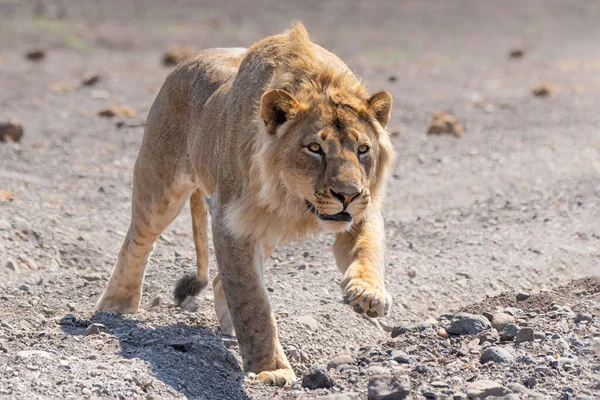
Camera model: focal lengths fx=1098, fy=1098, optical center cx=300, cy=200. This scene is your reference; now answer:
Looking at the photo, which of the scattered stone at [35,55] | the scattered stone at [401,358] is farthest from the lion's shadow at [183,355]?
the scattered stone at [35,55]

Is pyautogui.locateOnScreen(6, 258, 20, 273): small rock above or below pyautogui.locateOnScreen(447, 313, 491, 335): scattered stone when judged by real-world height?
below

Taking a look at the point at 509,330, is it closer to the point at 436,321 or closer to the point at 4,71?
the point at 436,321

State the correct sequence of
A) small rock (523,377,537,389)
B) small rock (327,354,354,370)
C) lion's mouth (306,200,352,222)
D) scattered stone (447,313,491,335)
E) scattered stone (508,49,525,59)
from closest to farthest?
small rock (523,377,537,389), lion's mouth (306,200,352,222), small rock (327,354,354,370), scattered stone (447,313,491,335), scattered stone (508,49,525,59)

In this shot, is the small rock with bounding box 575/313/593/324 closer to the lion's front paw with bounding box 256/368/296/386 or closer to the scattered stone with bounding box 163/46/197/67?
the lion's front paw with bounding box 256/368/296/386

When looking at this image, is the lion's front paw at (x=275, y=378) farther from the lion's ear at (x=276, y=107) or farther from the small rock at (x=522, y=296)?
the small rock at (x=522, y=296)

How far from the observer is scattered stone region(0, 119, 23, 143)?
455 inches

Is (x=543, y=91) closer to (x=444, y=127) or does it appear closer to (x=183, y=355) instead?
(x=444, y=127)

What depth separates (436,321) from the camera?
5930mm

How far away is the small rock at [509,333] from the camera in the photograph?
218 inches

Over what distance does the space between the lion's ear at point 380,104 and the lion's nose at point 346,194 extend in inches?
22.0

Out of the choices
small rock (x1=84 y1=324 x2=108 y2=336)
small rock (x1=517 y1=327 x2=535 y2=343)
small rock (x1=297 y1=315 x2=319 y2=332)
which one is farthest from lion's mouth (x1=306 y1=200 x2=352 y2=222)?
small rock (x1=84 y1=324 x2=108 y2=336)

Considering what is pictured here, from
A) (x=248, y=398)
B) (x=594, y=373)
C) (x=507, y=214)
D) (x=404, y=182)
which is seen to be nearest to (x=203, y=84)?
(x=248, y=398)

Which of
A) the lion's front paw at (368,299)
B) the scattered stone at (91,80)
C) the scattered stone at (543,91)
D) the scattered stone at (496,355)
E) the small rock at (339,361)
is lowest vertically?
the scattered stone at (91,80)

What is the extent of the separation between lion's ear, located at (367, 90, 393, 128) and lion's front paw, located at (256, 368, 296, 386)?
1.29m
